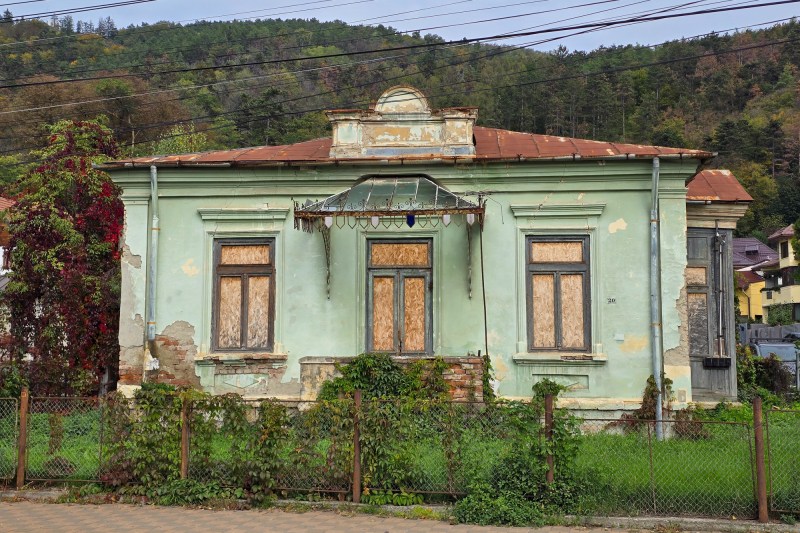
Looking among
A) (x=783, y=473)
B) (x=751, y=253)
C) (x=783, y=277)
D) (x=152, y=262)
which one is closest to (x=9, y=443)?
(x=152, y=262)

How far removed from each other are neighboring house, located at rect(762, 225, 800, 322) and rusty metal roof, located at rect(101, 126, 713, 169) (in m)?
42.3

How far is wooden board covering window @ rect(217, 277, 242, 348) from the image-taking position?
487 inches

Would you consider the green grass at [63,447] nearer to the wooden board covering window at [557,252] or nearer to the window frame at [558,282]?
the window frame at [558,282]

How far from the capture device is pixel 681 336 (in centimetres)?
1145

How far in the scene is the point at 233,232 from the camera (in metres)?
12.5

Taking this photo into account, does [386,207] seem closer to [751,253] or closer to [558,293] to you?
[558,293]

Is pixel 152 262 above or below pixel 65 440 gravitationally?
above

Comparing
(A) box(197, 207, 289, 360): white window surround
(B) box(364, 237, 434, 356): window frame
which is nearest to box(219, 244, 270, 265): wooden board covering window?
(A) box(197, 207, 289, 360): white window surround

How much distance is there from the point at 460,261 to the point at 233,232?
3.81 m

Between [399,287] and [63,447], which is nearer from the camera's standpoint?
[63,447]

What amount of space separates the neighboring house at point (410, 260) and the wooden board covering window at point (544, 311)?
0.07ft

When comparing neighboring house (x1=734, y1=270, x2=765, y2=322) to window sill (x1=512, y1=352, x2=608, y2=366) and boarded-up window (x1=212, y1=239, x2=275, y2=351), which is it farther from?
boarded-up window (x1=212, y1=239, x2=275, y2=351)

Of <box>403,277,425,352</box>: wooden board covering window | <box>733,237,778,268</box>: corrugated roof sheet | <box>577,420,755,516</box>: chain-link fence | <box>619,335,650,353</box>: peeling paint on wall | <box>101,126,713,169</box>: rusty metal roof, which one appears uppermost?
<box>733,237,778,268</box>: corrugated roof sheet

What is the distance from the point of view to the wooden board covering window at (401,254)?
1236 cm
